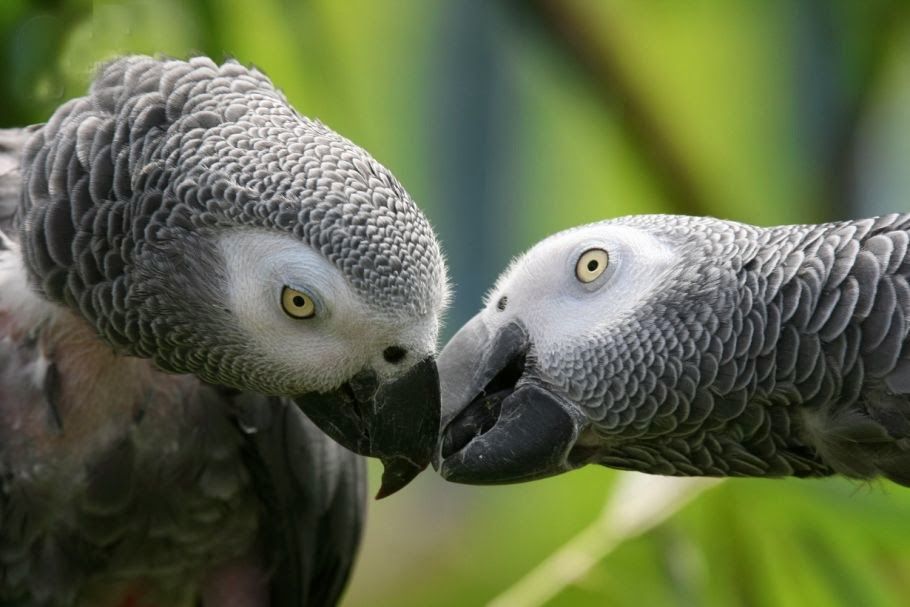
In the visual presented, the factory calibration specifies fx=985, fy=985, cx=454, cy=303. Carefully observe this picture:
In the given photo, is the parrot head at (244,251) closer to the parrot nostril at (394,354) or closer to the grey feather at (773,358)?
the parrot nostril at (394,354)

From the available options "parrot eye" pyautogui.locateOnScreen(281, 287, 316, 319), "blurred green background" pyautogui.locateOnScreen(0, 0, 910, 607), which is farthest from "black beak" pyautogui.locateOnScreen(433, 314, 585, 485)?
"blurred green background" pyautogui.locateOnScreen(0, 0, 910, 607)

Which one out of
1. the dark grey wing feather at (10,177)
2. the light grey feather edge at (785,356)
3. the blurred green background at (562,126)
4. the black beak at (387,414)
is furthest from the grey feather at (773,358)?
the blurred green background at (562,126)

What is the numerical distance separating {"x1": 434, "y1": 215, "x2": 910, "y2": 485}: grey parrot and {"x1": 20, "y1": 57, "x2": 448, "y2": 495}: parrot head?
89 mm

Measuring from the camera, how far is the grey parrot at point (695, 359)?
1.04 metres

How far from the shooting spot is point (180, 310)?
1.07m

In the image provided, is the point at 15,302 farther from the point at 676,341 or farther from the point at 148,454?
the point at 676,341

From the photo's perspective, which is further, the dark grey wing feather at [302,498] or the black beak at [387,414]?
the dark grey wing feather at [302,498]

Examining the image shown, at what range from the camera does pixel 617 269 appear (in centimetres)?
110

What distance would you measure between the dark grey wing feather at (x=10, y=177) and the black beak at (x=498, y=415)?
24.9 inches

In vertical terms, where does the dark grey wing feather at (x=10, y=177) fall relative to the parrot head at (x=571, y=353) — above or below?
below

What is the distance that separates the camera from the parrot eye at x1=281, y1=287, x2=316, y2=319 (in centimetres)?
101

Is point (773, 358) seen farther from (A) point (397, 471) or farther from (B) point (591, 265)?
(A) point (397, 471)

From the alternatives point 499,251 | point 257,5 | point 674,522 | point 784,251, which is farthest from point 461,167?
point 784,251

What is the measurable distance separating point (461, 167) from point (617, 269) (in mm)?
1256
